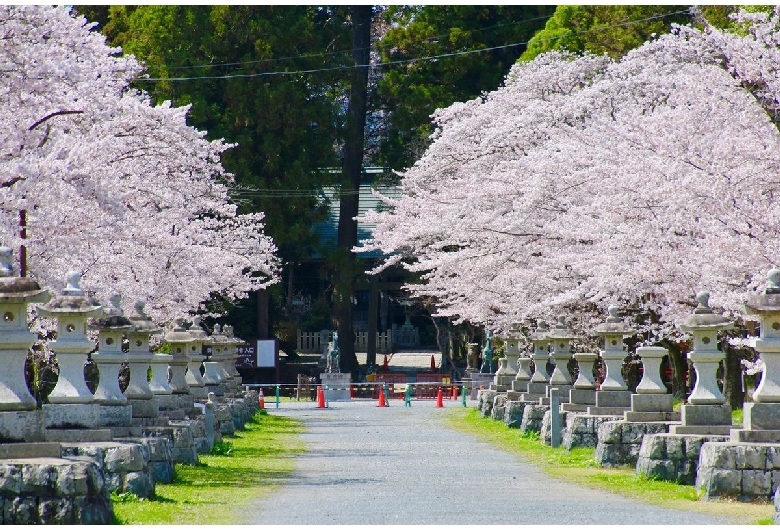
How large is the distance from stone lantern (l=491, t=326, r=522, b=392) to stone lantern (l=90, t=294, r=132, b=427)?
1639 cm

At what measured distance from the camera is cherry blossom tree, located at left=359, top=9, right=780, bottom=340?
17.3 meters

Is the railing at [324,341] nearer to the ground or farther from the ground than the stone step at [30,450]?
farther from the ground

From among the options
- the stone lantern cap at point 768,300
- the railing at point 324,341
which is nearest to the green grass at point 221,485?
the stone lantern cap at point 768,300

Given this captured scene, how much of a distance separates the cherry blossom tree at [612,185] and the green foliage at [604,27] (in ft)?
7.01

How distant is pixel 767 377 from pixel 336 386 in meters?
32.7

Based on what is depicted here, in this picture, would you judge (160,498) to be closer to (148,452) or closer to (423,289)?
(148,452)

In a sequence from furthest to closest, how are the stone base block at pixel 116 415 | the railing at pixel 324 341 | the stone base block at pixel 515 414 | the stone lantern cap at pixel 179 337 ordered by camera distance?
the railing at pixel 324 341, the stone base block at pixel 515 414, the stone lantern cap at pixel 179 337, the stone base block at pixel 116 415

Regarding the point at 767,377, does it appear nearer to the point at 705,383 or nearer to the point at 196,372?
the point at 705,383

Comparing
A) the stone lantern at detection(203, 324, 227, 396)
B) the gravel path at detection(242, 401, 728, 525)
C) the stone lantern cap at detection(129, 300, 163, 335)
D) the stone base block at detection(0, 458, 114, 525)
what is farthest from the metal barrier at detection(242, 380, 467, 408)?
the stone base block at detection(0, 458, 114, 525)

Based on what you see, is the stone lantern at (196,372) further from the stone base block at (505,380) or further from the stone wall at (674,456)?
the stone wall at (674,456)

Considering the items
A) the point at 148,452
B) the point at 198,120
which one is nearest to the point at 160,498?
the point at 148,452

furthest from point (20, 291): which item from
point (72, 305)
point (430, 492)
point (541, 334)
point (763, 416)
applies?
point (541, 334)

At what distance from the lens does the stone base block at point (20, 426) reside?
32.6ft

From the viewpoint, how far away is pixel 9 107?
52.6 feet
